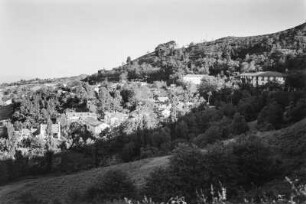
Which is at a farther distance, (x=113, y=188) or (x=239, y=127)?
(x=239, y=127)

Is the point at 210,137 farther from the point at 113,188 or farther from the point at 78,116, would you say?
the point at 78,116

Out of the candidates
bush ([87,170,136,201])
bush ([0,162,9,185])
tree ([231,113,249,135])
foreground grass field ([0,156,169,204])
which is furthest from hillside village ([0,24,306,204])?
foreground grass field ([0,156,169,204])

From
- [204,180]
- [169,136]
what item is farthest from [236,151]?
[169,136]

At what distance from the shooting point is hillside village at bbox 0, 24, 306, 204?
14734mm

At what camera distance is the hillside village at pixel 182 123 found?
14.7 metres

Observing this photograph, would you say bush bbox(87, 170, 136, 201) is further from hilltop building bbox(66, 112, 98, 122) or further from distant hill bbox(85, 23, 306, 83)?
distant hill bbox(85, 23, 306, 83)

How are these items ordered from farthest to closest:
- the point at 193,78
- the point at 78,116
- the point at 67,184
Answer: the point at 193,78 → the point at 78,116 → the point at 67,184

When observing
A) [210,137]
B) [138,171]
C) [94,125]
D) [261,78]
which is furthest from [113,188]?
[261,78]

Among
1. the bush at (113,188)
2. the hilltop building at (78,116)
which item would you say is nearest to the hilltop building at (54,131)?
the hilltop building at (78,116)

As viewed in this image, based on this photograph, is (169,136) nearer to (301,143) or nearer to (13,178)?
(13,178)

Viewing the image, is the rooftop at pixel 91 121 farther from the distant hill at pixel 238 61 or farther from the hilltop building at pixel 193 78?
the distant hill at pixel 238 61

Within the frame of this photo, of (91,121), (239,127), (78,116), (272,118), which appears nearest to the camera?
(272,118)

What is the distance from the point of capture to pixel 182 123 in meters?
38.7

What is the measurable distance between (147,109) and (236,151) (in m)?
39.0
